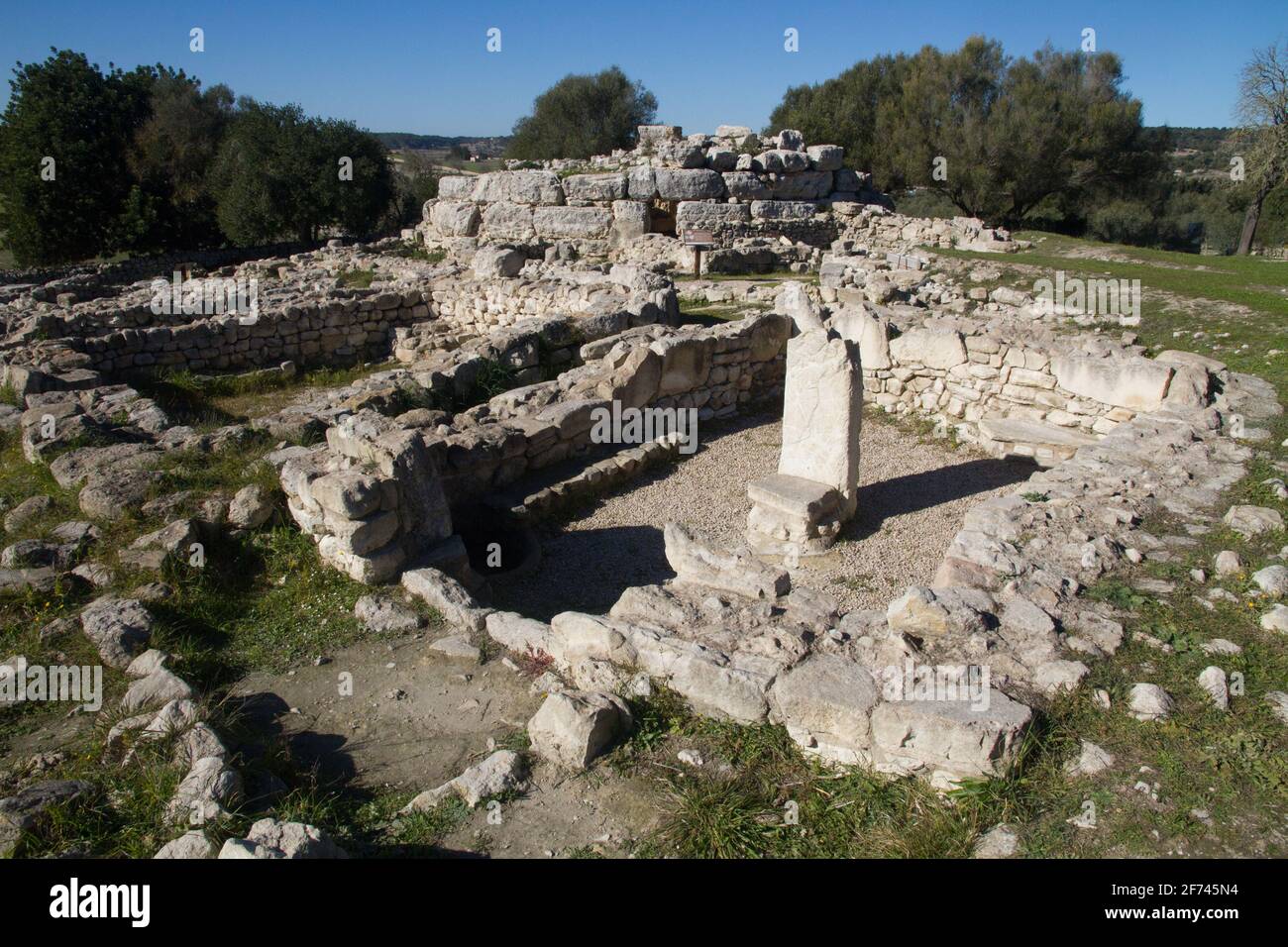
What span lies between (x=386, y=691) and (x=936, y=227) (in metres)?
→ 19.9

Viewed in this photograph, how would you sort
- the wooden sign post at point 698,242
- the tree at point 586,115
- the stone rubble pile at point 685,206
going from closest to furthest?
the wooden sign post at point 698,242 < the stone rubble pile at point 685,206 < the tree at point 586,115

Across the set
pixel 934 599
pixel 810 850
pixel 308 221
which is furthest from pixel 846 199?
pixel 810 850

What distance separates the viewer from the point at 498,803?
12.0 ft

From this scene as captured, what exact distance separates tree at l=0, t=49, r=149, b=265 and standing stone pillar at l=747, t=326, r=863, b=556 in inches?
1029

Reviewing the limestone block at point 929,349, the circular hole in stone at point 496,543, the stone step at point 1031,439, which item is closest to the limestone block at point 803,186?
the limestone block at point 929,349

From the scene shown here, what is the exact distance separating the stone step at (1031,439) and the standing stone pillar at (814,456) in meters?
2.62

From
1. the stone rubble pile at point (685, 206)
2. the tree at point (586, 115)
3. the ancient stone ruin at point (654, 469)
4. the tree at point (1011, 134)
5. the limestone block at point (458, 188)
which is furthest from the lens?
the tree at point (586, 115)

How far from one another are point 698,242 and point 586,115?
18640 millimetres

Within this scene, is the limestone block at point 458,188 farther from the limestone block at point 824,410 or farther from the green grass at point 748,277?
the limestone block at point 824,410

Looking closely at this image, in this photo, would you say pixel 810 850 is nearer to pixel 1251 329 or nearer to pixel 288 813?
pixel 288 813

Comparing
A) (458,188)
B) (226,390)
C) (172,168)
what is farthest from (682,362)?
(172,168)

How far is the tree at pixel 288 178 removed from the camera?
1016 inches

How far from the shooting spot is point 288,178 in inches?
1032

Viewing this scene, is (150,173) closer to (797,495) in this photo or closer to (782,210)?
(782,210)
